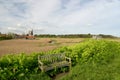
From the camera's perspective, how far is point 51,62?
8.98 meters

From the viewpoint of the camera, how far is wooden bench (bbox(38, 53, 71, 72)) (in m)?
8.02

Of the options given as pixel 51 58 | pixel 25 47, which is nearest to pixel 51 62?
pixel 51 58

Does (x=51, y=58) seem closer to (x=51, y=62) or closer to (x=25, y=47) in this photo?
(x=51, y=62)

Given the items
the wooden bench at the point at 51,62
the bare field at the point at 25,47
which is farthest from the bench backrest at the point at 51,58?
the bare field at the point at 25,47

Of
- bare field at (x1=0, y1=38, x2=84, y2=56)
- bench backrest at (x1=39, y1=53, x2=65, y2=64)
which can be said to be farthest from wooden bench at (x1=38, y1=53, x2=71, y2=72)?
bare field at (x1=0, y1=38, x2=84, y2=56)

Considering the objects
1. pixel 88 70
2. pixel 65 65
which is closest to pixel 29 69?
pixel 65 65

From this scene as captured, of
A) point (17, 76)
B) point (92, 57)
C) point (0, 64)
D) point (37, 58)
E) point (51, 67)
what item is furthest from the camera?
point (92, 57)

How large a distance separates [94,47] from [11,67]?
276 inches

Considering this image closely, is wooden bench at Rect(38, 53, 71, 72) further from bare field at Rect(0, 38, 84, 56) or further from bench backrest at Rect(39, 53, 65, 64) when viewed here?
bare field at Rect(0, 38, 84, 56)

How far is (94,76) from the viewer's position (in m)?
7.44

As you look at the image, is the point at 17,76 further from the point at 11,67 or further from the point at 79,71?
the point at 79,71

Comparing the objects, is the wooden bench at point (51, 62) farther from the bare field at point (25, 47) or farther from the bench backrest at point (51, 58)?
the bare field at point (25, 47)

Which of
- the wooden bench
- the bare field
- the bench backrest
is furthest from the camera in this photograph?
the bare field

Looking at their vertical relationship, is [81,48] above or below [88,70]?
above
